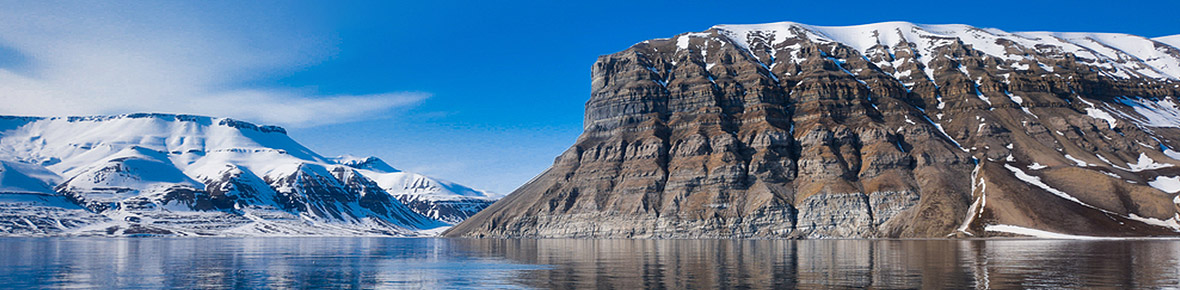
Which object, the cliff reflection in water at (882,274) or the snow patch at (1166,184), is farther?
the snow patch at (1166,184)

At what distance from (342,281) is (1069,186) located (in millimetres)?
187429

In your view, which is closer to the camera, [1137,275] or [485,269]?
[1137,275]

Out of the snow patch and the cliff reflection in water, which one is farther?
the snow patch

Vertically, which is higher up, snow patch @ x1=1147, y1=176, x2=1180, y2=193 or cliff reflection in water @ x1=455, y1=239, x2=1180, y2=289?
snow patch @ x1=1147, y1=176, x2=1180, y2=193

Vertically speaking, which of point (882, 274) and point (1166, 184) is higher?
point (1166, 184)

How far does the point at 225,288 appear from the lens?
52.1 meters

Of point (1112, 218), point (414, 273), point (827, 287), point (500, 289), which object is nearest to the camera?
point (827, 287)

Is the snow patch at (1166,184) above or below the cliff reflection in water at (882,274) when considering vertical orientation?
above

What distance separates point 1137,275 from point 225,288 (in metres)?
61.0

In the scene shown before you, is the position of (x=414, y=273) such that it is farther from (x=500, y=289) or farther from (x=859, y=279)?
(x=859, y=279)

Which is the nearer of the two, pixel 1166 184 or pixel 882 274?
pixel 882 274

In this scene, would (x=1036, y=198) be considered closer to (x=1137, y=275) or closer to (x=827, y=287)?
(x=1137, y=275)

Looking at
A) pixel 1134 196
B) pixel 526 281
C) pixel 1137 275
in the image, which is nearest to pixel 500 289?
pixel 526 281

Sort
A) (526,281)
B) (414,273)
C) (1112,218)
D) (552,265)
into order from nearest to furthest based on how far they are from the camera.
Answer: (526,281) → (414,273) → (552,265) → (1112,218)
